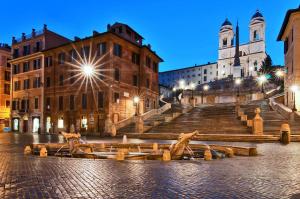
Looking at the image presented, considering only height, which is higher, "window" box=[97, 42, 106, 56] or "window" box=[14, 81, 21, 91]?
"window" box=[97, 42, 106, 56]

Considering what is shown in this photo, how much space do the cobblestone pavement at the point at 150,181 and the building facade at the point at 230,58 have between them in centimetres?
10473

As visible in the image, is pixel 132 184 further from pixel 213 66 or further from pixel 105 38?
pixel 213 66

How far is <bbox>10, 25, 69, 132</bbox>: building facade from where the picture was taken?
45938 millimetres

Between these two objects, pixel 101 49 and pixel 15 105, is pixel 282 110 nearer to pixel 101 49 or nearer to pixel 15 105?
pixel 101 49

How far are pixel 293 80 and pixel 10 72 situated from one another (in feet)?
167

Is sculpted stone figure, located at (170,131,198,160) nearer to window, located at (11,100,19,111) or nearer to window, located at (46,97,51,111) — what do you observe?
window, located at (46,97,51,111)

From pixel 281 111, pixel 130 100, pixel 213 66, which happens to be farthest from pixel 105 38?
pixel 213 66

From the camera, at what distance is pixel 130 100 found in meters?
41.5

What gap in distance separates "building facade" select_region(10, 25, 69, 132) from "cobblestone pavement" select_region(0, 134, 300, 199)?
38.3 m

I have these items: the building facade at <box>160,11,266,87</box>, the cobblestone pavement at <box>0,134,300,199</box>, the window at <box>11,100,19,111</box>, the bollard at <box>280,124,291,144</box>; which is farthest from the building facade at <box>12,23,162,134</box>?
the building facade at <box>160,11,266,87</box>

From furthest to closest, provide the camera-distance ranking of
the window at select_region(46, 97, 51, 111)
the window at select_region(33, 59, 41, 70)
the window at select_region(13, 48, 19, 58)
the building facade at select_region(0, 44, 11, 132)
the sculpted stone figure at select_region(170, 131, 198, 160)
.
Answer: the building facade at select_region(0, 44, 11, 132), the window at select_region(13, 48, 19, 58), the window at select_region(33, 59, 41, 70), the window at select_region(46, 97, 51, 111), the sculpted stone figure at select_region(170, 131, 198, 160)

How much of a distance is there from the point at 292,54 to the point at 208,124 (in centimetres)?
1584

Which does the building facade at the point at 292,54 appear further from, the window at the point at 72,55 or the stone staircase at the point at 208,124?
the window at the point at 72,55

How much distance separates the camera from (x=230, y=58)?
120125 millimetres
